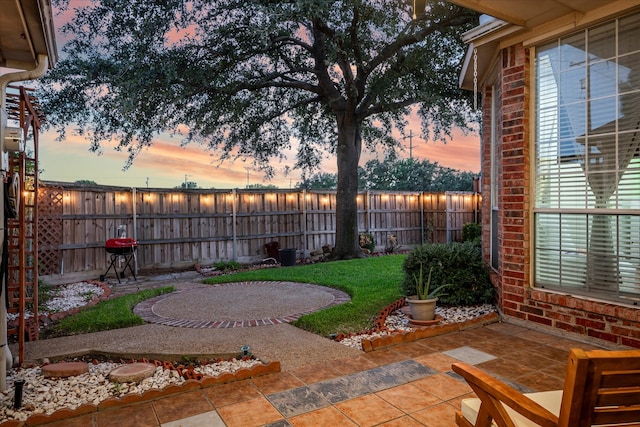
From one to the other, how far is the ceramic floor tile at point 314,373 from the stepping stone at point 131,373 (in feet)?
3.68

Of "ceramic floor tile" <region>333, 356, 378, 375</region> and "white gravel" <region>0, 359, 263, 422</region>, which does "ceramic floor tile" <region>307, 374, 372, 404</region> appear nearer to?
"ceramic floor tile" <region>333, 356, 378, 375</region>

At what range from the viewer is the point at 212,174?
54.7 ft

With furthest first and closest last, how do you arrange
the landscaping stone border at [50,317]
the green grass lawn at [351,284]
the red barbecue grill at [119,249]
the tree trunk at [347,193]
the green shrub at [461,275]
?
the tree trunk at [347,193] → the red barbecue grill at [119,249] → the green shrub at [461,275] → the green grass lawn at [351,284] → the landscaping stone border at [50,317]

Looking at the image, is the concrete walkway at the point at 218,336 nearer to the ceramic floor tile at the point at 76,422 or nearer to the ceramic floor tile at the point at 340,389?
the ceramic floor tile at the point at 340,389

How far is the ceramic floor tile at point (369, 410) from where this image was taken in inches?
96.6

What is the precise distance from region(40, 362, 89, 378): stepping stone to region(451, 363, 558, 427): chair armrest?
298 centimetres

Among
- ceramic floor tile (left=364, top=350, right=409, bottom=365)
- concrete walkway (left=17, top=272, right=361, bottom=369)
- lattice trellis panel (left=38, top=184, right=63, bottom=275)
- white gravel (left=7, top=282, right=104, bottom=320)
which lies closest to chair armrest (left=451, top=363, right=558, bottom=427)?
ceramic floor tile (left=364, top=350, right=409, bottom=365)

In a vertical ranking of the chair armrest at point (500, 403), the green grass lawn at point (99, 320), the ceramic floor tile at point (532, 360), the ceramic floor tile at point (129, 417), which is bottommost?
the green grass lawn at point (99, 320)

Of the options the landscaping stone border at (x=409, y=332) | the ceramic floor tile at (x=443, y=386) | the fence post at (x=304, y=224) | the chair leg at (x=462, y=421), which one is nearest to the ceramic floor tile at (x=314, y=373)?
the landscaping stone border at (x=409, y=332)

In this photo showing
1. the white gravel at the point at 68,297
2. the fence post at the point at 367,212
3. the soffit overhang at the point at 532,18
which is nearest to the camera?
the soffit overhang at the point at 532,18

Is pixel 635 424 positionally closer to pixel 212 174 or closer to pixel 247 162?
pixel 247 162

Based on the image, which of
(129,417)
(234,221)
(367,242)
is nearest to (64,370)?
(129,417)

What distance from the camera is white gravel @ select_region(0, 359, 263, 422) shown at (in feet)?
8.97

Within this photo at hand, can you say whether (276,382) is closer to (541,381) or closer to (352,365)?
(352,365)
